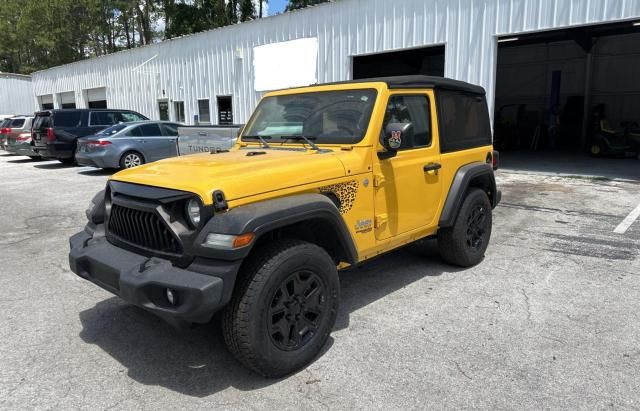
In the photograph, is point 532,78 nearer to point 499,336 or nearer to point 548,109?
point 548,109

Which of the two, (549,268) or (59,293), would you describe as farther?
(549,268)

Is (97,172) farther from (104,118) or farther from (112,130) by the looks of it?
(104,118)

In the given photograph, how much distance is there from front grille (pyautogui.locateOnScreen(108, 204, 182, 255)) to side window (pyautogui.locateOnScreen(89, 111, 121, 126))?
13.4 m

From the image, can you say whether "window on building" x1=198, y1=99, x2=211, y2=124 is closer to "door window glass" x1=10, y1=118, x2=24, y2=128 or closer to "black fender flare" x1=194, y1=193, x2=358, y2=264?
"door window glass" x1=10, y1=118, x2=24, y2=128

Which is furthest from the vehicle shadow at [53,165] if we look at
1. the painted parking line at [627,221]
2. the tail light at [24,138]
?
the painted parking line at [627,221]

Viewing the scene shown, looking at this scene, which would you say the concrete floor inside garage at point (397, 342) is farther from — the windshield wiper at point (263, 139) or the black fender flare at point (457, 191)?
the windshield wiper at point (263, 139)

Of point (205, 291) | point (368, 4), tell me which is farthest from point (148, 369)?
point (368, 4)

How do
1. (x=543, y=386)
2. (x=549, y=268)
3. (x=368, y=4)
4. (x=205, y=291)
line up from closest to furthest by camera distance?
(x=205, y=291) → (x=543, y=386) → (x=549, y=268) → (x=368, y=4)

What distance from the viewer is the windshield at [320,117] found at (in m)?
3.89

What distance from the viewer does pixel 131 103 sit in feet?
79.3

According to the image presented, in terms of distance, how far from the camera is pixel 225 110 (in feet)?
62.2

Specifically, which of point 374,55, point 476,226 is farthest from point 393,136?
point 374,55

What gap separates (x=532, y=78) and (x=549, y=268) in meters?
20.6

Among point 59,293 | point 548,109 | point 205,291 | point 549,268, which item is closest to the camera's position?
point 205,291
